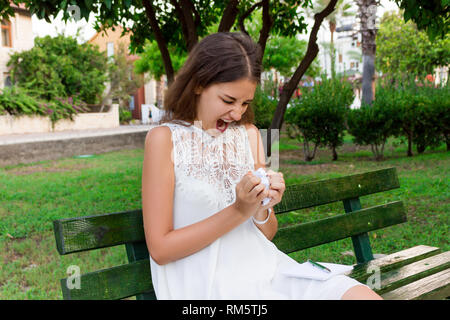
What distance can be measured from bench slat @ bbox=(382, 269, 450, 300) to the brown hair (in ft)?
3.91

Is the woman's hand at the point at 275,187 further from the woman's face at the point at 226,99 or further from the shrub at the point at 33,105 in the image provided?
the shrub at the point at 33,105

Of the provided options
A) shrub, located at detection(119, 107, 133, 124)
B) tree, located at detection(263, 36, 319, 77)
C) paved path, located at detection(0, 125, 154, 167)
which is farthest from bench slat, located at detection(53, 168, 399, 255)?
shrub, located at detection(119, 107, 133, 124)

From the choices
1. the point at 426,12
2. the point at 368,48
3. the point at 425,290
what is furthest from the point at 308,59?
the point at 368,48

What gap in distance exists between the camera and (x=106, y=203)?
22.1 feet

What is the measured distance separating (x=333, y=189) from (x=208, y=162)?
1.05m

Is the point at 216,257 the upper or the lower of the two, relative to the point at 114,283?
upper

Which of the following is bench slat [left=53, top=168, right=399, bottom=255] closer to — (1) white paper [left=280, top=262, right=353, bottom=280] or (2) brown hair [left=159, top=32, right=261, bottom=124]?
(2) brown hair [left=159, top=32, right=261, bottom=124]

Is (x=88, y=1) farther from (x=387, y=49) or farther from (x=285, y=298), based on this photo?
(x=387, y=49)

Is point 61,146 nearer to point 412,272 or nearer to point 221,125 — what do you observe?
point 412,272

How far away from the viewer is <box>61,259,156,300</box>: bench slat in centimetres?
171

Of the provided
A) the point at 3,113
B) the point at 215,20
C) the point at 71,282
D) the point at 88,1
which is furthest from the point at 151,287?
the point at 3,113

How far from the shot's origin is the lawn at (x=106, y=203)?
14.2ft

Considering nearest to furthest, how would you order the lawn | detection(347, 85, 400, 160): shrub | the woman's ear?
the woman's ear
the lawn
detection(347, 85, 400, 160): shrub

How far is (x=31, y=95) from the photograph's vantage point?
2045 cm
